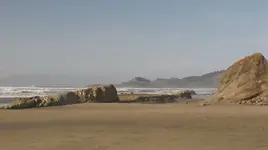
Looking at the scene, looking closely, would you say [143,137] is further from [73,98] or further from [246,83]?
[73,98]

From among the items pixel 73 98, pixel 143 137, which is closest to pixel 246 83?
pixel 73 98

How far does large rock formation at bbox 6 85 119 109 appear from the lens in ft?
81.7

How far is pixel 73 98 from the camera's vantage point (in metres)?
28.1

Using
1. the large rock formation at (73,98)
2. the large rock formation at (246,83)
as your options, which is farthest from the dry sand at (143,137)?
the large rock formation at (73,98)

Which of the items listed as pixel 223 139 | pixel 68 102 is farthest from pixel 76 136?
pixel 68 102

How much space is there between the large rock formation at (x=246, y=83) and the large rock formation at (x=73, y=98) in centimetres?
873

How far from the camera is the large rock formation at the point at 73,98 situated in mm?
24906

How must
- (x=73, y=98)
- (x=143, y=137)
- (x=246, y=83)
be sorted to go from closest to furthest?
(x=143, y=137)
(x=246, y=83)
(x=73, y=98)

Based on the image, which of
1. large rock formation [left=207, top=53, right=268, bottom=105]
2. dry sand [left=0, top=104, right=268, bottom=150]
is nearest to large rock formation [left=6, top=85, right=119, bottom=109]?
large rock formation [left=207, top=53, right=268, bottom=105]

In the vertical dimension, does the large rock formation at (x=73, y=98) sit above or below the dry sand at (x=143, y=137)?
above

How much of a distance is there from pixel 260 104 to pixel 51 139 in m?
14.4

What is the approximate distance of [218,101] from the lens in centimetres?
2284

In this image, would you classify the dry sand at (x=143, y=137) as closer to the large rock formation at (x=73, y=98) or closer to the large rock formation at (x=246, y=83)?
the large rock formation at (x=246, y=83)

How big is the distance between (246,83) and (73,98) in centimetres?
1169
